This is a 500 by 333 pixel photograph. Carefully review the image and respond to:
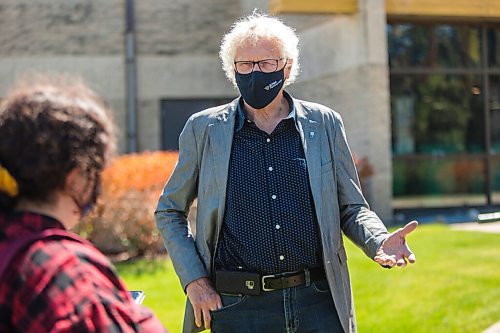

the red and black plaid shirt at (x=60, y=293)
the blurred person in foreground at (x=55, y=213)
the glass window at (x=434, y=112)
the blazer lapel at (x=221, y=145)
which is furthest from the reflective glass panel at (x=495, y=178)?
the red and black plaid shirt at (x=60, y=293)

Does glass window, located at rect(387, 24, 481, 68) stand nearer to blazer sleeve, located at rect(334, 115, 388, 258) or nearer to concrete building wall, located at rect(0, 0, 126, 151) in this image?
concrete building wall, located at rect(0, 0, 126, 151)

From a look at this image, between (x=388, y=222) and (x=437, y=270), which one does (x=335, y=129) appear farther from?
(x=388, y=222)

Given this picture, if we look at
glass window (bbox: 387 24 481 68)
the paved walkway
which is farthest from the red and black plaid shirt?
glass window (bbox: 387 24 481 68)

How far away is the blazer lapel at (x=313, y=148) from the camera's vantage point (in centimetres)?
319

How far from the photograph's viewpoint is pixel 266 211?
318 cm

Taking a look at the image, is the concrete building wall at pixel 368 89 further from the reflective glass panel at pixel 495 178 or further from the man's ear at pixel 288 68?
the man's ear at pixel 288 68

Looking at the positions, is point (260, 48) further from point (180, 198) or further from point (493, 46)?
point (493, 46)

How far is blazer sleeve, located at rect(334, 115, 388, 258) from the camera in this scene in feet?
10.7

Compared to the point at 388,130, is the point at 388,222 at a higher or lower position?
lower

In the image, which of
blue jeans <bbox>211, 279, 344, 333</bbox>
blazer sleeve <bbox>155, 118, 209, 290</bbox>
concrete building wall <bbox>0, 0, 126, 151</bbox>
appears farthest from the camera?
concrete building wall <bbox>0, 0, 126, 151</bbox>

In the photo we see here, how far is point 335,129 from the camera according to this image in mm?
3381

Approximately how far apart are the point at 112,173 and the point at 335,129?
24.0 feet

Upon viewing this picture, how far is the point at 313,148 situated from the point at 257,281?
2.05ft

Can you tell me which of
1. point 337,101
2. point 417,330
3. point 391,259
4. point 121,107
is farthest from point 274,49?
point 121,107
